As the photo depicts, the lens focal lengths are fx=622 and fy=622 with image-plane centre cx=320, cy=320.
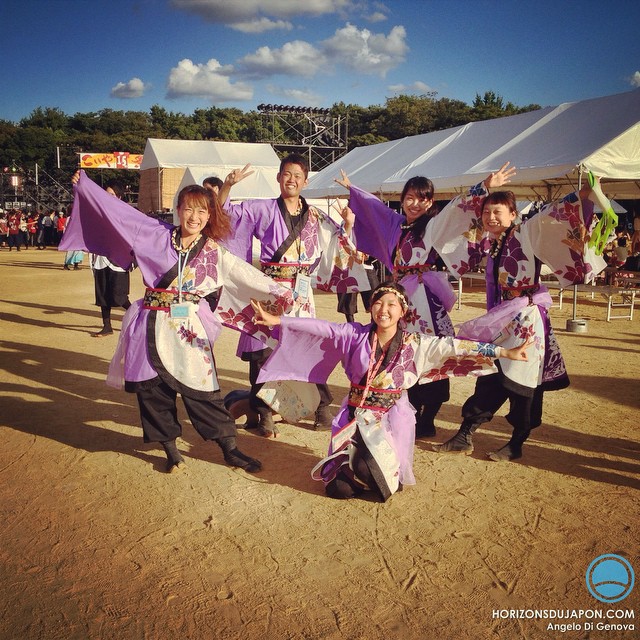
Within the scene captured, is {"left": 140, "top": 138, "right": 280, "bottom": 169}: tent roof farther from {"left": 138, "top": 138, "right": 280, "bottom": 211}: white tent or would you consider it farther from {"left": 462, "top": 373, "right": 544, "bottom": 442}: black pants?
{"left": 462, "top": 373, "right": 544, "bottom": 442}: black pants

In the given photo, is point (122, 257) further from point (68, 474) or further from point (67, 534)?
point (67, 534)

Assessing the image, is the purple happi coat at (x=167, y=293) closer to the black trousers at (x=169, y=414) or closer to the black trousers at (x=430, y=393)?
the black trousers at (x=169, y=414)

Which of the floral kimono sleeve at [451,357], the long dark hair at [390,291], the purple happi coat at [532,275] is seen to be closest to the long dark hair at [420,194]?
the purple happi coat at [532,275]

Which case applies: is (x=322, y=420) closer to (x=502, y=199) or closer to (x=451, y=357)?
(x=451, y=357)

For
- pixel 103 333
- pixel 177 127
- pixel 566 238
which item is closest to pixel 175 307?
pixel 566 238

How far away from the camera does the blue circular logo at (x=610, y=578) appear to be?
8.80ft

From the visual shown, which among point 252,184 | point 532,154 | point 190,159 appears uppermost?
point 190,159

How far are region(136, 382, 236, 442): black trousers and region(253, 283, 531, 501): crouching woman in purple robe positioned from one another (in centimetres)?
65

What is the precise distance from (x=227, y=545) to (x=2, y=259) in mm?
21718

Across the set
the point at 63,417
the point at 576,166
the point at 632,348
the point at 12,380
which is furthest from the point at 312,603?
the point at 576,166

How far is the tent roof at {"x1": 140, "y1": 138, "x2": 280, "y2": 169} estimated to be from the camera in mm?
27516

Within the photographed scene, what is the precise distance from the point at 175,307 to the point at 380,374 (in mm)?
1303

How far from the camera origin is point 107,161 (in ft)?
131

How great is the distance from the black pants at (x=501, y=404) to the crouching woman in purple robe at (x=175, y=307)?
1.50 meters
